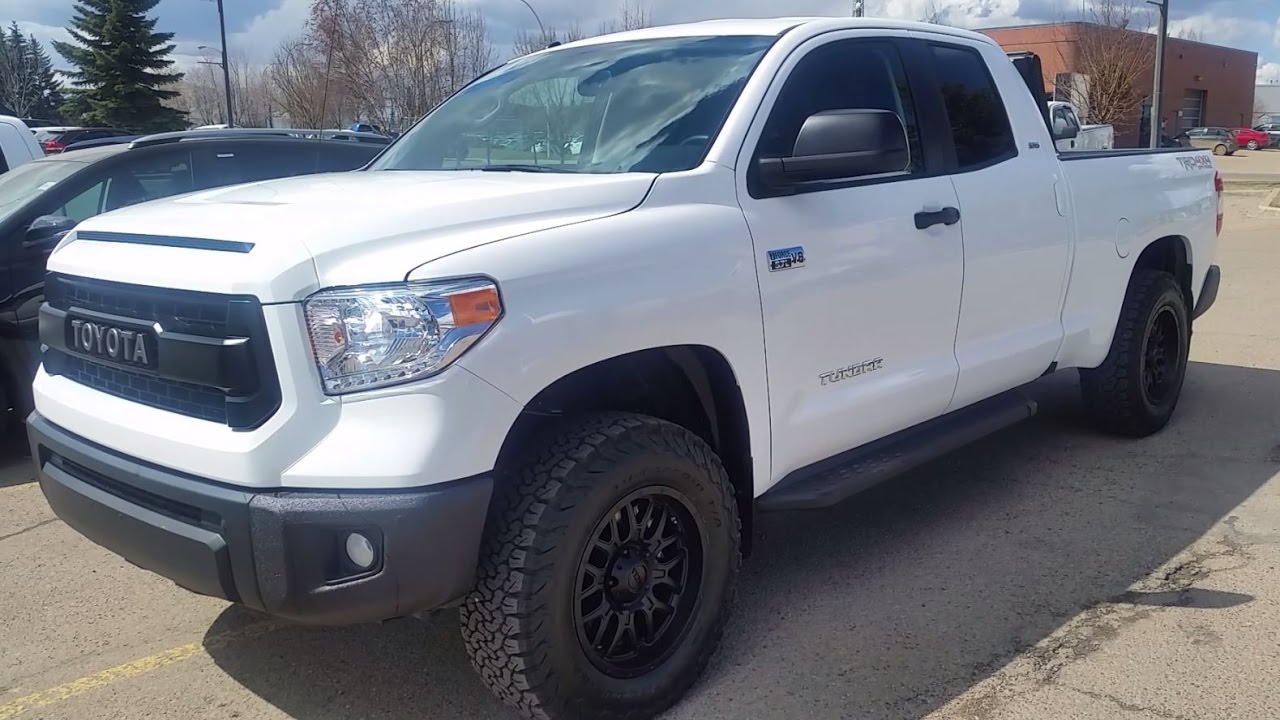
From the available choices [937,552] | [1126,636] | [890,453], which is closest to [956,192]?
[890,453]

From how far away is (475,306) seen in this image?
252cm

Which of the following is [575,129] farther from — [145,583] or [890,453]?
[145,583]

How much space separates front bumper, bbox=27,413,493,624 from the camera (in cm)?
244

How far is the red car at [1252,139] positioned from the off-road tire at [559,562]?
66.8 m

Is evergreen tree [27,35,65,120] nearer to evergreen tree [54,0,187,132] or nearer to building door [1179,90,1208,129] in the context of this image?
evergreen tree [54,0,187,132]

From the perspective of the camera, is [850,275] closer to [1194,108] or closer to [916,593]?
[916,593]

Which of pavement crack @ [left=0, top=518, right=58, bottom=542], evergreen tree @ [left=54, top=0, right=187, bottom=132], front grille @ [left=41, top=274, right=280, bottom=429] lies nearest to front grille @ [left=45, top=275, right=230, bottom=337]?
front grille @ [left=41, top=274, right=280, bottom=429]

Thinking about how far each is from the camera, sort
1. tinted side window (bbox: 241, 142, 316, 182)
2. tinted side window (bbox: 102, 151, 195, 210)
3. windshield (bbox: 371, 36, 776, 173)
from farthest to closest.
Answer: tinted side window (bbox: 241, 142, 316, 182), tinted side window (bbox: 102, 151, 195, 210), windshield (bbox: 371, 36, 776, 173)

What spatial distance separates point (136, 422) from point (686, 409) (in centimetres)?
156

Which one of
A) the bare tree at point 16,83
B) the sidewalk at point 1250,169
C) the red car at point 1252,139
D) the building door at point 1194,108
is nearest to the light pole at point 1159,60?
the sidewalk at point 1250,169

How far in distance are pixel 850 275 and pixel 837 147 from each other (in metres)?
0.47

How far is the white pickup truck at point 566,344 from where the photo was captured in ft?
8.16

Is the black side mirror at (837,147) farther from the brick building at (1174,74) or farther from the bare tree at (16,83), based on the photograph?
the bare tree at (16,83)

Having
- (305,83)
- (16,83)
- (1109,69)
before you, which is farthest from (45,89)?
(1109,69)
